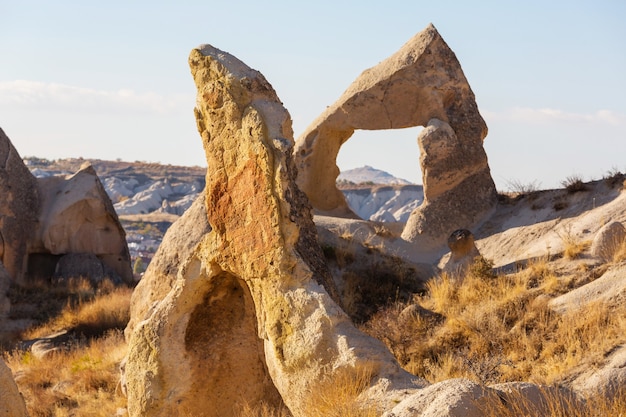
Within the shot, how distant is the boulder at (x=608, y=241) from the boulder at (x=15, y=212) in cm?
1446

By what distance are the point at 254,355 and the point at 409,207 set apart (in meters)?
60.7

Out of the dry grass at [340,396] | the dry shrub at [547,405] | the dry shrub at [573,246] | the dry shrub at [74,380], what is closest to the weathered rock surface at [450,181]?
the dry shrub at [573,246]

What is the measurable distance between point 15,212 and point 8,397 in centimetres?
1560

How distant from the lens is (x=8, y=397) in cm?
857

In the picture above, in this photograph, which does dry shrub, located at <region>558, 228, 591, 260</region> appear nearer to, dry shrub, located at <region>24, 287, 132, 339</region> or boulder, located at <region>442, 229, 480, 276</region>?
boulder, located at <region>442, 229, 480, 276</region>

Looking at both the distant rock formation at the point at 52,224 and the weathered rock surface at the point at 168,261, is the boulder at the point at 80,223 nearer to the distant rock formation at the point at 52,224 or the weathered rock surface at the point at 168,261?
the distant rock formation at the point at 52,224

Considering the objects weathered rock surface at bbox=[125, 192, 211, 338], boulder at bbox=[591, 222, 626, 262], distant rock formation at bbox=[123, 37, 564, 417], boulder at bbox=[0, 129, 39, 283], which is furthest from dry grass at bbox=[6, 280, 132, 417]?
boulder at bbox=[591, 222, 626, 262]

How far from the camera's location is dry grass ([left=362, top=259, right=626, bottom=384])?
10.3m

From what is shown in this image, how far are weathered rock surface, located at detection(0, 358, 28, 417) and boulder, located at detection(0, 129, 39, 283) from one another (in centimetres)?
1489

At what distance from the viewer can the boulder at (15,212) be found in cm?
2314

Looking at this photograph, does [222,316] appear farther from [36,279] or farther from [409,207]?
[409,207]

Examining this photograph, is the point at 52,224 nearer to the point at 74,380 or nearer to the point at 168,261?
the point at 74,380

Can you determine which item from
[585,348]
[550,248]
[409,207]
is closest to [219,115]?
[585,348]

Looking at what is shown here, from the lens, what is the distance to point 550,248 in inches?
595
